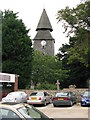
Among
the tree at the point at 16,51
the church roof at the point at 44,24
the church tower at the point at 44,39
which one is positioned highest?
the church roof at the point at 44,24

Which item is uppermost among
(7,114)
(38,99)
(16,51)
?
(16,51)

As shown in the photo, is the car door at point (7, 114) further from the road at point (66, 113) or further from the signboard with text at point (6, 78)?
the signboard with text at point (6, 78)

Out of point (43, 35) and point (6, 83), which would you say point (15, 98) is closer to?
point (6, 83)

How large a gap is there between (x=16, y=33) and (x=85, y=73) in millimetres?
16562

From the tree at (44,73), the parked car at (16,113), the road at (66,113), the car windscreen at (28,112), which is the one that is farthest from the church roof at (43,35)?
→ the parked car at (16,113)

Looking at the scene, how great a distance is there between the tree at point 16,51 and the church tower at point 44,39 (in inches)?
1589

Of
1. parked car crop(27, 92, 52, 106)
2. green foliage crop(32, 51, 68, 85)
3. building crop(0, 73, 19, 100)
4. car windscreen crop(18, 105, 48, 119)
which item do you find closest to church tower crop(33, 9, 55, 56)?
green foliage crop(32, 51, 68, 85)

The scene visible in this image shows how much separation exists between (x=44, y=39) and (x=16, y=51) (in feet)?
145

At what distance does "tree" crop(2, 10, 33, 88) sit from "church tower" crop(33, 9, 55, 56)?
40.4 meters

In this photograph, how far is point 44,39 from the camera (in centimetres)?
8831

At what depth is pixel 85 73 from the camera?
174ft

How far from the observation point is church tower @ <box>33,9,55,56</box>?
87.4m

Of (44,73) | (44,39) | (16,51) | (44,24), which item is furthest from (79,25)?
(44,24)

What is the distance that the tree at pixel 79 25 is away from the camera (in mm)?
20656
